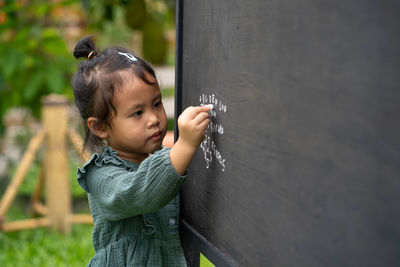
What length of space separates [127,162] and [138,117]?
0.13 metres

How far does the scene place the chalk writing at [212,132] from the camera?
1132 mm

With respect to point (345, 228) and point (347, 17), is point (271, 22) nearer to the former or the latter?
point (347, 17)

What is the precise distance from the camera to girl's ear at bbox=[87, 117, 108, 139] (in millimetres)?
1336

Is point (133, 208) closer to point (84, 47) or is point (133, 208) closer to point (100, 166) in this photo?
point (100, 166)

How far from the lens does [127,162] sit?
1.34m

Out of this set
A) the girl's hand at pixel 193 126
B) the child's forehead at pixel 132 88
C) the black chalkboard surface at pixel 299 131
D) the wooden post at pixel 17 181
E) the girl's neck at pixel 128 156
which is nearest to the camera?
the black chalkboard surface at pixel 299 131

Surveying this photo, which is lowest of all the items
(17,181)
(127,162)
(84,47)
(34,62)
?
(17,181)

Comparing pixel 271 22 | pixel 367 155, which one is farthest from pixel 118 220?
pixel 367 155

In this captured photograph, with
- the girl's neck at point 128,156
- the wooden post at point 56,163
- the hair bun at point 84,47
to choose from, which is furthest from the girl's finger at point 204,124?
the wooden post at point 56,163

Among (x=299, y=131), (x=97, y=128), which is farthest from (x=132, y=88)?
(x=299, y=131)

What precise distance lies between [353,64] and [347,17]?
0.06 meters

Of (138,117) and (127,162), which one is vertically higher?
(138,117)

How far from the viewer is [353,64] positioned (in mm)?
700

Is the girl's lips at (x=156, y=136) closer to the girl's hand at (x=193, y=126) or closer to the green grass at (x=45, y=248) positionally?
the girl's hand at (x=193, y=126)
